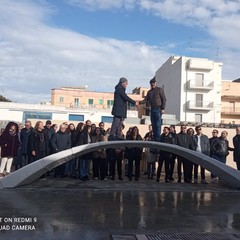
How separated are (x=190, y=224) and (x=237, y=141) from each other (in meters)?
6.61

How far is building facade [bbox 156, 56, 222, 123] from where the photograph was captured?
60656 mm

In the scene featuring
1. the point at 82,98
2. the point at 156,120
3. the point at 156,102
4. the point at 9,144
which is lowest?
the point at 9,144

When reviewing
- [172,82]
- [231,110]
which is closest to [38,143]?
[172,82]

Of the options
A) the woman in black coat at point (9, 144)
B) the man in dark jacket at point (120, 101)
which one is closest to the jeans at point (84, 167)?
the man in dark jacket at point (120, 101)

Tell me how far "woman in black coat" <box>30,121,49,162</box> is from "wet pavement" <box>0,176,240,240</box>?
106 cm

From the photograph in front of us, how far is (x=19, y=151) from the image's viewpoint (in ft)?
41.6

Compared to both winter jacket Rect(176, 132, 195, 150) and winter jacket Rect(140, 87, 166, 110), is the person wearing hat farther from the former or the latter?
winter jacket Rect(176, 132, 195, 150)

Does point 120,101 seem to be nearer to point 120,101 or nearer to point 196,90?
point 120,101

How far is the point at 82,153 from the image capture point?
10562mm

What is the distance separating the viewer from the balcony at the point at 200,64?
60500 mm

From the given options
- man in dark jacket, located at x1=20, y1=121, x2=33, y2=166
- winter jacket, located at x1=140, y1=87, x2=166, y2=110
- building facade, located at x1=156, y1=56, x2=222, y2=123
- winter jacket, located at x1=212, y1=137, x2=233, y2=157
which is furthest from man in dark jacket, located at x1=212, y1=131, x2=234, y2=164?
building facade, located at x1=156, y1=56, x2=222, y2=123

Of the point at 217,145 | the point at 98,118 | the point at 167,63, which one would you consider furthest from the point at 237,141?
the point at 167,63

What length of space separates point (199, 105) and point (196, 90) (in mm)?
2455

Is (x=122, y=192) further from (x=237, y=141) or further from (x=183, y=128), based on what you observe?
(x=237, y=141)
